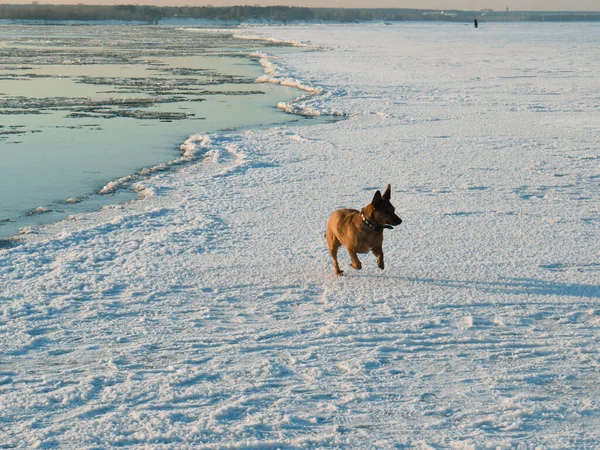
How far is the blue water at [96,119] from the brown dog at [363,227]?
3102 millimetres

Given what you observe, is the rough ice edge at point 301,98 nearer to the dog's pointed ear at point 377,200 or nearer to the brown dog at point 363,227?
the brown dog at point 363,227

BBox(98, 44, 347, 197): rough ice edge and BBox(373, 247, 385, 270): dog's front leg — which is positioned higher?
BBox(98, 44, 347, 197): rough ice edge

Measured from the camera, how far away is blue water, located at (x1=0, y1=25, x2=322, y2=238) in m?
8.02

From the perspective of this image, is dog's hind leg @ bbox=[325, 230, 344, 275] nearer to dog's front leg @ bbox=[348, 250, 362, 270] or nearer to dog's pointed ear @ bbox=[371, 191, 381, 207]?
dog's front leg @ bbox=[348, 250, 362, 270]

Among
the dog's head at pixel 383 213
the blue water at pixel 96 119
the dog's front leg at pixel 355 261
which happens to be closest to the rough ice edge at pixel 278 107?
the blue water at pixel 96 119

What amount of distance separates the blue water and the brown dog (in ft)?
10.2

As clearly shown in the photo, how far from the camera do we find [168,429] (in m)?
3.12

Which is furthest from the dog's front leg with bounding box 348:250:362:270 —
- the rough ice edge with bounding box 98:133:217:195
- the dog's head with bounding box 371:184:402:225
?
the rough ice edge with bounding box 98:133:217:195

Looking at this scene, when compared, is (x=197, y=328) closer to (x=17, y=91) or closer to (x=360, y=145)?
(x=360, y=145)

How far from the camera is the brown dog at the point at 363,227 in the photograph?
4.71 metres

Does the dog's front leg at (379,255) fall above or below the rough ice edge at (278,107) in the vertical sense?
below

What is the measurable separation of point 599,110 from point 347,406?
500 inches

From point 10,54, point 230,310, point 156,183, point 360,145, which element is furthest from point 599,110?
point 10,54

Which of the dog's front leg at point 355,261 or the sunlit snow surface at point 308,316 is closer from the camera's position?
the sunlit snow surface at point 308,316
